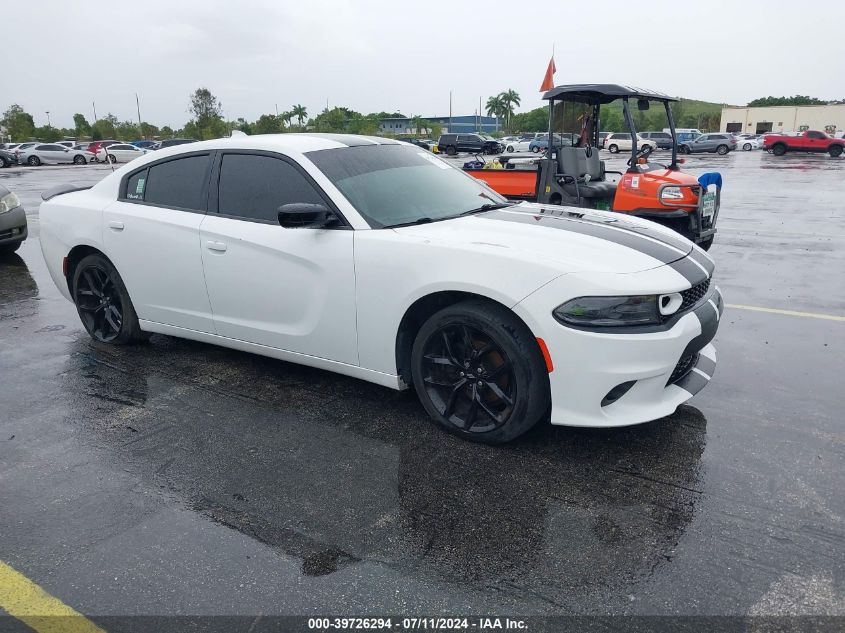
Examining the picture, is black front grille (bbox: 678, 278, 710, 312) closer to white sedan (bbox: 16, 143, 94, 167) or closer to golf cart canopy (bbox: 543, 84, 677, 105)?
golf cart canopy (bbox: 543, 84, 677, 105)

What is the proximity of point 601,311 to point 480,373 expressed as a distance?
0.72m

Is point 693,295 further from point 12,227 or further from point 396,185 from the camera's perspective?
point 12,227

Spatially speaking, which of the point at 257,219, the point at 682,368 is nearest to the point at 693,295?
the point at 682,368

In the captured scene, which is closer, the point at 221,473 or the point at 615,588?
the point at 615,588

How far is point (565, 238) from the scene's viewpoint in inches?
140

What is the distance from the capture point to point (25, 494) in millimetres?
3137

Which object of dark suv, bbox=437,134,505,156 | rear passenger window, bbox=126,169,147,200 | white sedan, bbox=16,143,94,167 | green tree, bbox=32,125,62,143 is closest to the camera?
rear passenger window, bbox=126,169,147,200

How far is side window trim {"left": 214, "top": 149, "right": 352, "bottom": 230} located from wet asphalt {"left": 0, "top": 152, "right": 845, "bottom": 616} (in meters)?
1.11

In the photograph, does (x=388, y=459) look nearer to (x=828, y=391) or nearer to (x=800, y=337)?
(x=828, y=391)

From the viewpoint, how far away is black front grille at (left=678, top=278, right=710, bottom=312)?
336cm

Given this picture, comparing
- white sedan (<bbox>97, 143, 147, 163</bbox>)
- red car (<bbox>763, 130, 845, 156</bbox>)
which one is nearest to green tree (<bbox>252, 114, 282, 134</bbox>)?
white sedan (<bbox>97, 143, 147, 163</bbox>)

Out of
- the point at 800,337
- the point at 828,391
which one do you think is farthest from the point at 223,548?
the point at 800,337

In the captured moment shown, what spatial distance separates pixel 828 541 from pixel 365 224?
2.68 metres

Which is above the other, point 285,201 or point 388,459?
point 285,201
